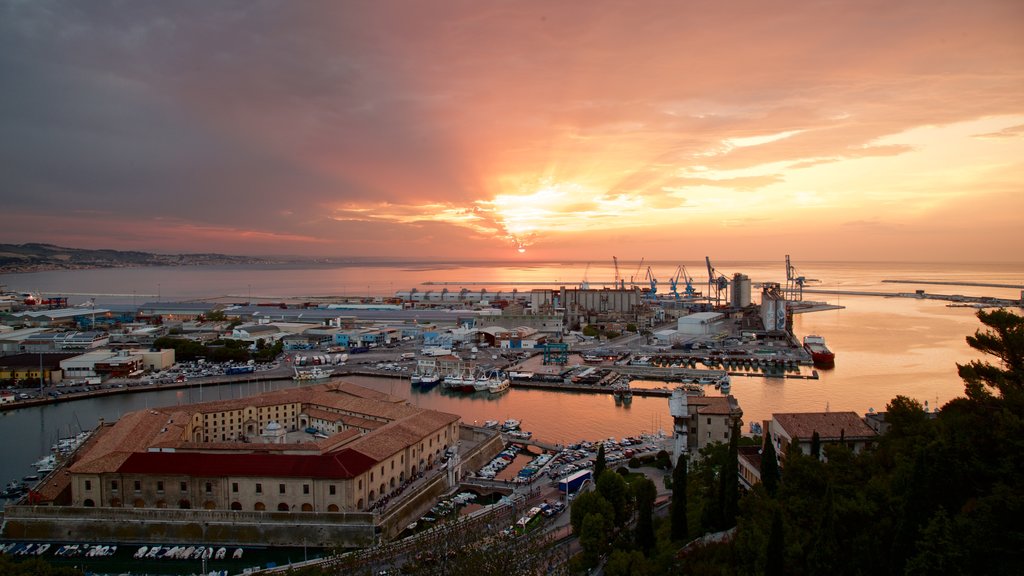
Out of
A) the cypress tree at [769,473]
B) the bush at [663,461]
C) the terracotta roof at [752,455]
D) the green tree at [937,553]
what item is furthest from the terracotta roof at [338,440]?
the green tree at [937,553]

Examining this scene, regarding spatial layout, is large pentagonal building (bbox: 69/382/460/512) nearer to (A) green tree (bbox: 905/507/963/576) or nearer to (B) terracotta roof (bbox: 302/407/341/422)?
(B) terracotta roof (bbox: 302/407/341/422)

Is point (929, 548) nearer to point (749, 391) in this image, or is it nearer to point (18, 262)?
point (749, 391)

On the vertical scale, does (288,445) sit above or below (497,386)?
above

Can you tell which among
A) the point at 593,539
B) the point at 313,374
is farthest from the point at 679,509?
the point at 313,374

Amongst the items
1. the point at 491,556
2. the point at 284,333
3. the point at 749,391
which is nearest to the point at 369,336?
the point at 284,333

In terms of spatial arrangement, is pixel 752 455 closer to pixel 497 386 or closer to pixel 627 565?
pixel 627 565

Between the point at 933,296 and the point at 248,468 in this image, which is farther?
the point at 933,296

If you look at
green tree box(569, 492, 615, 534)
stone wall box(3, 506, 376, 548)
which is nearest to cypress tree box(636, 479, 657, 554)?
green tree box(569, 492, 615, 534)

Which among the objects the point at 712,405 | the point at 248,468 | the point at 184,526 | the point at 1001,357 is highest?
the point at 1001,357
